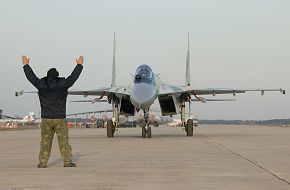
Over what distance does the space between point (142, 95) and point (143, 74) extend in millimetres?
1540

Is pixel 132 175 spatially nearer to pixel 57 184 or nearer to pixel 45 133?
pixel 57 184

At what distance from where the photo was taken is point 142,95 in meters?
21.6

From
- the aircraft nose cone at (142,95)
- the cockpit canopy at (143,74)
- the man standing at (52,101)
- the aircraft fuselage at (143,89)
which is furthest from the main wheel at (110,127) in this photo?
the man standing at (52,101)

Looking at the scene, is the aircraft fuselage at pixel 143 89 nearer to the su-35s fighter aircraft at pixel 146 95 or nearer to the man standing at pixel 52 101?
the su-35s fighter aircraft at pixel 146 95

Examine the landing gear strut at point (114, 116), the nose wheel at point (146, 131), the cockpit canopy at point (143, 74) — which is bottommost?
the nose wheel at point (146, 131)

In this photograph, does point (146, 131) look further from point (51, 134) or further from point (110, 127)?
point (51, 134)

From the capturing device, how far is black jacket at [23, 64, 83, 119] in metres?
9.64

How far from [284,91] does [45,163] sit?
67.8 feet

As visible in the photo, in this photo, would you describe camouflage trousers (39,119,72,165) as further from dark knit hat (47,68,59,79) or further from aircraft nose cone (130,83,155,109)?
aircraft nose cone (130,83,155,109)

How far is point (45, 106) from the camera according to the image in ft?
31.7

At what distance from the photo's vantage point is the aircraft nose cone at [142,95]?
2166 cm

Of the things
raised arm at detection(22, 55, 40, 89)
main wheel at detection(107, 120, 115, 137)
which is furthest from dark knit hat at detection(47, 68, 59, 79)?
main wheel at detection(107, 120, 115, 137)

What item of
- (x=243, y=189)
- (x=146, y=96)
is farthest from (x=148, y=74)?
(x=243, y=189)

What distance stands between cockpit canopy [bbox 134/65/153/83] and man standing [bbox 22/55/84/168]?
42.6 feet
